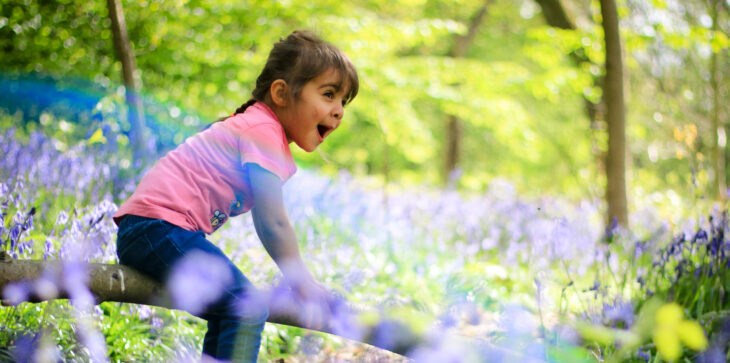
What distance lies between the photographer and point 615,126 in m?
4.14

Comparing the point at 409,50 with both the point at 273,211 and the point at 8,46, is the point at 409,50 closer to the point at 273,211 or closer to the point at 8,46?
the point at 8,46

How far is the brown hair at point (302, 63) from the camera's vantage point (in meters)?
1.84

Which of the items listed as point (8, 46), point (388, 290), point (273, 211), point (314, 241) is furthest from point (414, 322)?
point (8, 46)

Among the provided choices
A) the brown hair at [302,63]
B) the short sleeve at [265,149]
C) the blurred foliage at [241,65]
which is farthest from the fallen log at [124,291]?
the blurred foliage at [241,65]

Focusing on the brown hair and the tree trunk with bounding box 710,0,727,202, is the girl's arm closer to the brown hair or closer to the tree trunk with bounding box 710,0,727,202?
the brown hair

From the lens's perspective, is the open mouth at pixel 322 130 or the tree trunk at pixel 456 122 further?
the tree trunk at pixel 456 122

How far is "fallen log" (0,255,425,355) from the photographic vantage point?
1437 millimetres

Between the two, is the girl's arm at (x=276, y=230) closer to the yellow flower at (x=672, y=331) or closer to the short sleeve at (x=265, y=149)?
the short sleeve at (x=265, y=149)

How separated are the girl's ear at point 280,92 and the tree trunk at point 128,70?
2.30 m

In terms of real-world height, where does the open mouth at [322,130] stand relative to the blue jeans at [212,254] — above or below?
above

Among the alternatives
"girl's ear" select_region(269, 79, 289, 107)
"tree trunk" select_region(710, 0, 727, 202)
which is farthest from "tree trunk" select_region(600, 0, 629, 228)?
"girl's ear" select_region(269, 79, 289, 107)

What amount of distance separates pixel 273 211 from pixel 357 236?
101 inches

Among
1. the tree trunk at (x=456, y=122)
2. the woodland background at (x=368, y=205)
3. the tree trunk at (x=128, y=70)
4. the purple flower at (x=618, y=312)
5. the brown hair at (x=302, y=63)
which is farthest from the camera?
the tree trunk at (x=456, y=122)

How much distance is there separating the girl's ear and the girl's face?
3cm
